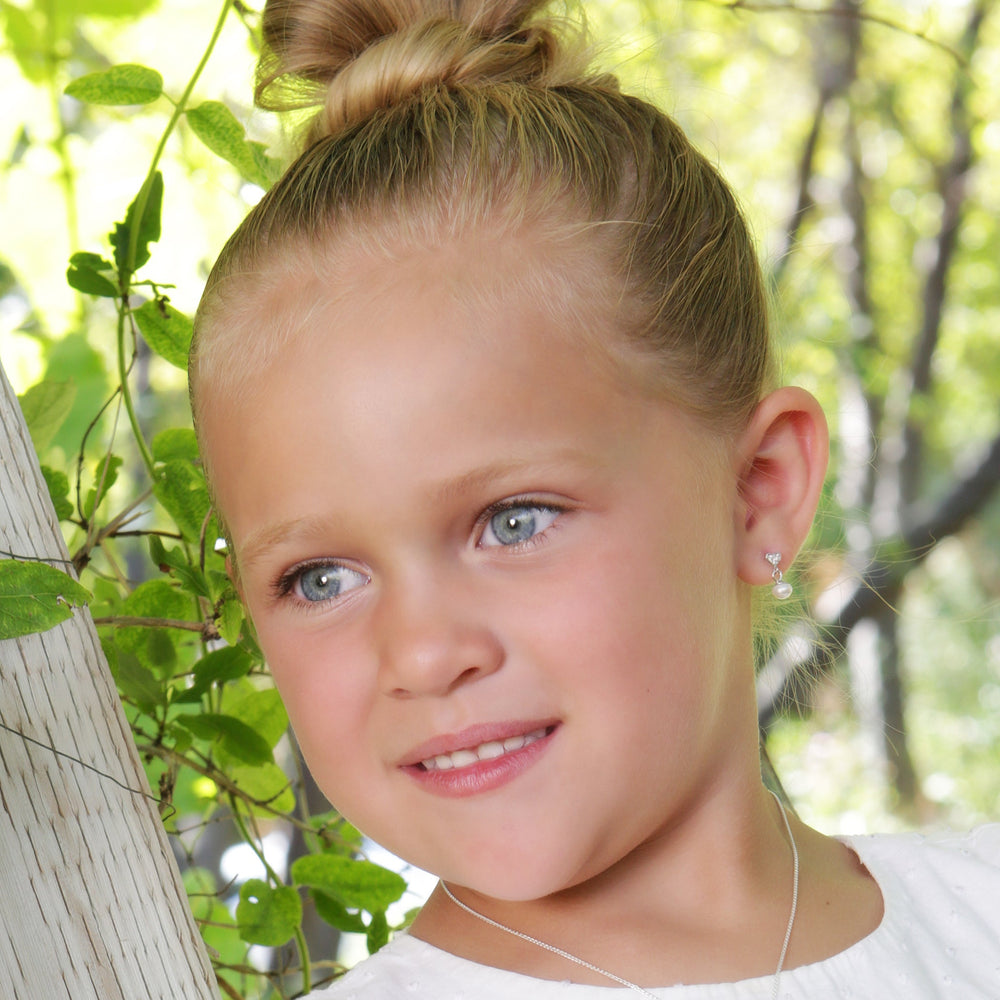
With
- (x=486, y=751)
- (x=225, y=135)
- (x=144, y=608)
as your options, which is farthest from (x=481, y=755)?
(x=225, y=135)

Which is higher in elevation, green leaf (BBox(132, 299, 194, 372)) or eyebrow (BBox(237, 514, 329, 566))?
green leaf (BBox(132, 299, 194, 372))

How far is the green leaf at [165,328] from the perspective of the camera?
1033mm

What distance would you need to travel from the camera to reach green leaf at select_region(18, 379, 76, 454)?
1.02 meters

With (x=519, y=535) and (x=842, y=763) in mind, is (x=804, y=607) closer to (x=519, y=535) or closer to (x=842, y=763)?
(x=519, y=535)

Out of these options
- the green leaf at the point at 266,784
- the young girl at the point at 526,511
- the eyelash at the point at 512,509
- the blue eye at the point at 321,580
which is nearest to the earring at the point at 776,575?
the young girl at the point at 526,511

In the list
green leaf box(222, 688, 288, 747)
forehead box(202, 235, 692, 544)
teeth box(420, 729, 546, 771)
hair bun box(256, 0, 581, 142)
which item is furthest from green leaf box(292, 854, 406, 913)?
hair bun box(256, 0, 581, 142)

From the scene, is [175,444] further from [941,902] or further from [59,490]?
[941,902]

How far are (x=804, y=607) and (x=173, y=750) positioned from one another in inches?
30.4

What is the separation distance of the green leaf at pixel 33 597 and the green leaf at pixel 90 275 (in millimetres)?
434

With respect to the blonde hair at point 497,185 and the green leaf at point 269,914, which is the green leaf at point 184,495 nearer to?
the blonde hair at point 497,185

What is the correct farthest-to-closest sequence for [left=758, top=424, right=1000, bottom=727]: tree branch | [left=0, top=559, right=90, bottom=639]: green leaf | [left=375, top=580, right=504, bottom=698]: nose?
[left=758, top=424, right=1000, bottom=727]: tree branch
[left=375, top=580, right=504, bottom=698]: nose
[left=0, top=559, right=90, bottom=639]: green leaf

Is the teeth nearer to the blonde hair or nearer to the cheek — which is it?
the cheek

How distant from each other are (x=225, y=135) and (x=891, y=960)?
0.93 m

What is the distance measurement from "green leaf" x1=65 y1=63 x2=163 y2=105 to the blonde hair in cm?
14
